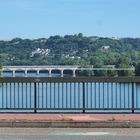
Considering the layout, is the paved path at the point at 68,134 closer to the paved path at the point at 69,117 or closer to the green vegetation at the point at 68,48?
the paved path at the point at 69,117

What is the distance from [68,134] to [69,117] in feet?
7.77

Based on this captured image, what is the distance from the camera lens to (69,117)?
15.8 m

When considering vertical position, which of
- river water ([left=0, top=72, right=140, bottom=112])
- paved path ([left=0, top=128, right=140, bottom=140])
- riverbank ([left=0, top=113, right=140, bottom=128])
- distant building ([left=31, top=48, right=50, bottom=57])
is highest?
distant building ([left=31, top=48, right=50, bottom=57])

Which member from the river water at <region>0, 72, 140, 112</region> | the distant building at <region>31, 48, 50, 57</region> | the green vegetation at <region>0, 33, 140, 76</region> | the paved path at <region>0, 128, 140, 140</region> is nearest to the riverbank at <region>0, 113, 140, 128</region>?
the paved path at <region>0, 128, 140, 140</region>

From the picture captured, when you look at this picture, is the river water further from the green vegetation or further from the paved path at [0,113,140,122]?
the green vegetation

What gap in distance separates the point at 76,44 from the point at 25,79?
119m

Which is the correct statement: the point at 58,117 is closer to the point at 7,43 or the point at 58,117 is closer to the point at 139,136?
the point at 139,136

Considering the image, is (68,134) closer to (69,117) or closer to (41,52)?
(69,117)

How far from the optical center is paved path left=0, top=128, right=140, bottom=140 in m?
12.7

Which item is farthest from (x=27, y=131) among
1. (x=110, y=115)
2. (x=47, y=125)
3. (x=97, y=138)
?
(x=110, y=115)

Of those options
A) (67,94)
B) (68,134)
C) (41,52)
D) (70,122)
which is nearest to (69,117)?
(70,122)

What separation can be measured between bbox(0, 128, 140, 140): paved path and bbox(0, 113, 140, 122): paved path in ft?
2.47

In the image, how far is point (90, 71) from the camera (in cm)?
7138

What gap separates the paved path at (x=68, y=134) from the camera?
41.6ft
